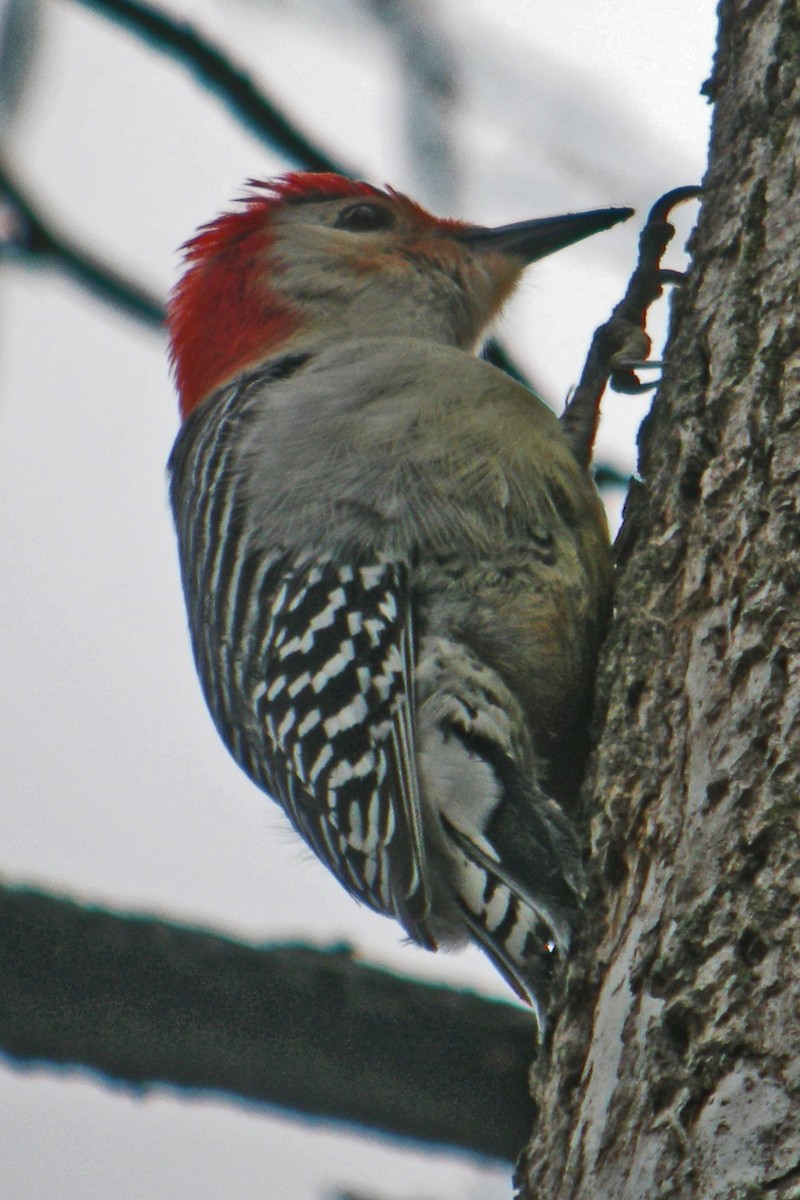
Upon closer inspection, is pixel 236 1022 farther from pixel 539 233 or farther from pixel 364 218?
pixel 364 218

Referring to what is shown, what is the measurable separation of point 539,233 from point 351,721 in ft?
6.78

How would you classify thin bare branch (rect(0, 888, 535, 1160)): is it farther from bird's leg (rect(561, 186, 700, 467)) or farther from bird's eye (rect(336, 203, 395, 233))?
bird's eye (rect(336, 203, 395, 233))

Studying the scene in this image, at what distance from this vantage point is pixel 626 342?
142 inches

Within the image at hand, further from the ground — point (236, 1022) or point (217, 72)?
point (217, 72)

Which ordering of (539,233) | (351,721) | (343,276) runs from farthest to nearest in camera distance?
(343,276) → (539,233) → (351,721)

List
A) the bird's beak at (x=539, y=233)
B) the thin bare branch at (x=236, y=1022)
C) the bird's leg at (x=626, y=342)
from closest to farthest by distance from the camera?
1. the thin bare branch at (x=236, y=1022)
2. the bird's leg at (x=626, y=342)
3. the bird's beak at (x=539, y=233)

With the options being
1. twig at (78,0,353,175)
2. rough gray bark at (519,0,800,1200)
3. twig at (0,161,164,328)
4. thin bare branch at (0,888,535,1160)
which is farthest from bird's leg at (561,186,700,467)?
thin bare branch at (0,888,535,1160)

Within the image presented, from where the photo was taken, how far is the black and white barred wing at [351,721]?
3.03m

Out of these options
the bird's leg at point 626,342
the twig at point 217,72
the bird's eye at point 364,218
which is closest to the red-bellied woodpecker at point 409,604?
the bird's leg at point 626,342

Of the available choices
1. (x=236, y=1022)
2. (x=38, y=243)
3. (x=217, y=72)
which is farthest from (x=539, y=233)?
(x=236, y=1022)

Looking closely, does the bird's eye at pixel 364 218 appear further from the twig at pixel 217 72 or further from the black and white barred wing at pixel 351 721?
the black and white barred wing at pixel 351 721

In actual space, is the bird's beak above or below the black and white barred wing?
above

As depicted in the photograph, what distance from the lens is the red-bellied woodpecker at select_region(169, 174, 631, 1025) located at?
2953mm

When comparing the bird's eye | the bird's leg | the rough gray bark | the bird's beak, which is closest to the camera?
the rough gray bark
